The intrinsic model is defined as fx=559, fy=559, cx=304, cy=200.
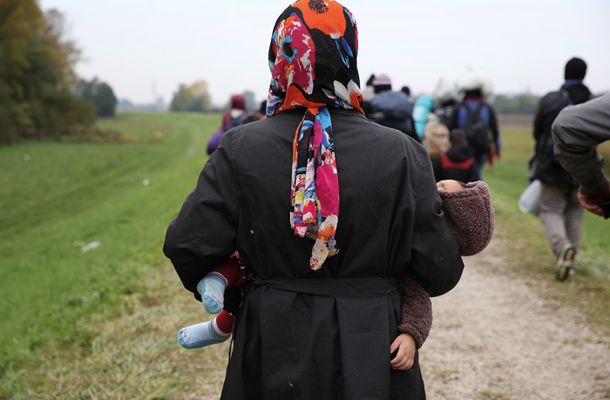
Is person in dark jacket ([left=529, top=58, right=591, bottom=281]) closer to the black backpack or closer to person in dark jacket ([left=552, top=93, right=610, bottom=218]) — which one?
person in dark jacket ([left=552, top=93, right=610, bottom=218])

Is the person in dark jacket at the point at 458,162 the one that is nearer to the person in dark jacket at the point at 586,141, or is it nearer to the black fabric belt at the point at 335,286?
the person in dark jacket at the point at 586,141

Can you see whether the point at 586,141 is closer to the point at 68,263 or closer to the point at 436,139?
the point at 436,139

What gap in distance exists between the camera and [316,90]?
1948mm

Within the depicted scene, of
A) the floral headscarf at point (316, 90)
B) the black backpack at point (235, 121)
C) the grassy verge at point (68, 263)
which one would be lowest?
the grassy verge at point (68, 263)

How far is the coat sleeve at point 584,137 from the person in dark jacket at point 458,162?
11.1 feet

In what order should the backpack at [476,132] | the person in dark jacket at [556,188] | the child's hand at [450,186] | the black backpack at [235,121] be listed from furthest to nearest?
the black backpack at [235,121] < the backpack at [476,132] < the person in dark jacket at [556,188] < the child's hand at [450,186]

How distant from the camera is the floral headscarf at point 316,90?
1.84m

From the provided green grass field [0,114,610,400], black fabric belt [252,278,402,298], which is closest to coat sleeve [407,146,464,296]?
black fabric belt [252,278,402,298]

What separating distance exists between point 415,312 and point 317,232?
1.70ft

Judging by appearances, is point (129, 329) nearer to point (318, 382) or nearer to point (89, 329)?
point (89, 329)

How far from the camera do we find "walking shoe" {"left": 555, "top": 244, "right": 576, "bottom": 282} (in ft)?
19.2

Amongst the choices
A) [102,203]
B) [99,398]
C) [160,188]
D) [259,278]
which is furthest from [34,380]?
[102,203]

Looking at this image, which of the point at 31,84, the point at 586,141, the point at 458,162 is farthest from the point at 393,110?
the point at 31,84

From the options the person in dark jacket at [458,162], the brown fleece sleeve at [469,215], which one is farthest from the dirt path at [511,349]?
the brown fleece sleeve at [469,215]
